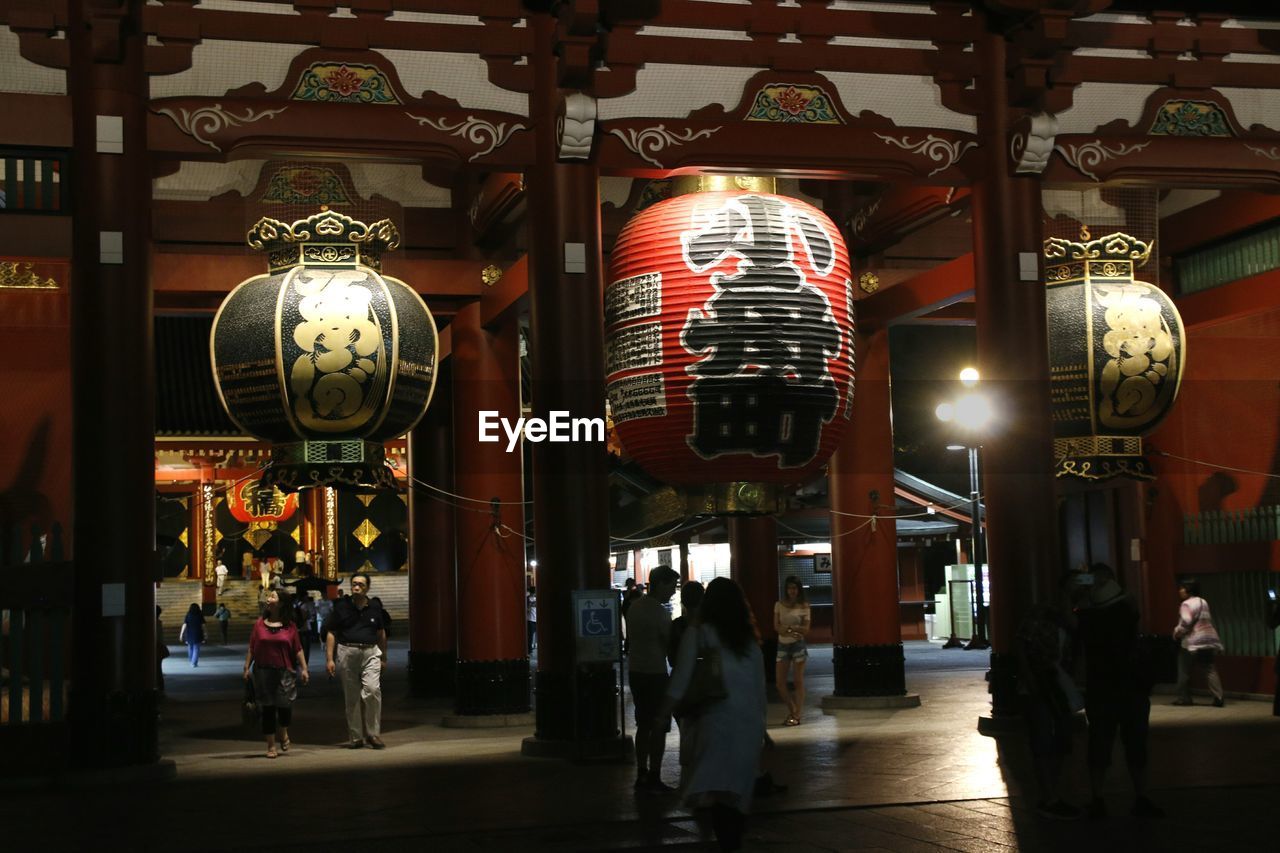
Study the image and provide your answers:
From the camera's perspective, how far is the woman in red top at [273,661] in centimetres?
1434

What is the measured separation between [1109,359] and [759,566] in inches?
338

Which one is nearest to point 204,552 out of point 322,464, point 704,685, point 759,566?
point 759,566

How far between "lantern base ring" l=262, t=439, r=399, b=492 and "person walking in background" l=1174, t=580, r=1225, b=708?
9470mm

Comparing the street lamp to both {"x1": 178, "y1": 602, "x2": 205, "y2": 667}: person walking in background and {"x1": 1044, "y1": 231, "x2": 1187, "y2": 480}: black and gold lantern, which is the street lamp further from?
{"x1": 178, "y1": 602, "x2": 205, "y2": 667}: person walking in background

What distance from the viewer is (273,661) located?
14.4 m

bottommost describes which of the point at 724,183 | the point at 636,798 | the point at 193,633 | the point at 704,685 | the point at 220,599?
the point at 636,798

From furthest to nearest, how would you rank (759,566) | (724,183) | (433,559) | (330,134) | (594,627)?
Result: (759,566), (433,559), (330,134), (594,627), (724,183)

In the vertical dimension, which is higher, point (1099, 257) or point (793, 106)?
point (793, 106)

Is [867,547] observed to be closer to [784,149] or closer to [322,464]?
[784,149]

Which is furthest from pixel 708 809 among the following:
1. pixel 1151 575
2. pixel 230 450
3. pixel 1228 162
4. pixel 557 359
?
pixel 230 450

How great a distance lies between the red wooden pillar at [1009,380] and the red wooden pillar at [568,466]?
3479 mm

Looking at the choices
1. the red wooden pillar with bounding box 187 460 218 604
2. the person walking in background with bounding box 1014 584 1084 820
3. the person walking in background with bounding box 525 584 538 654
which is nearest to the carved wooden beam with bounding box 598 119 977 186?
the person walking in background with bounding box 1014 584 1084 820

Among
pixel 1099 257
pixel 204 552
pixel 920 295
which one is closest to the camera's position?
pixel 1099 257

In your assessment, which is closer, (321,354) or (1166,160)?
(321,354)
